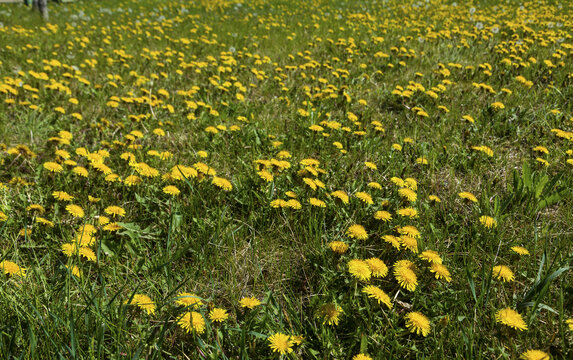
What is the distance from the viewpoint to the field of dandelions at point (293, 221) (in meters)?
1.49

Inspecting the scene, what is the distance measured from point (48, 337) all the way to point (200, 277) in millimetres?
685

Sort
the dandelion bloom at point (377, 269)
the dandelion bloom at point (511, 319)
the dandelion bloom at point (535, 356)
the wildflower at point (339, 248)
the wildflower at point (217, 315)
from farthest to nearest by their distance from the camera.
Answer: the wildflower at point (339, 248) → the dandelion bloom at point (377, 269) → the wildflower at point (217, 315) → the dandelion bloom at point (511, 319) → the dandelion bloom at point (535, 356)

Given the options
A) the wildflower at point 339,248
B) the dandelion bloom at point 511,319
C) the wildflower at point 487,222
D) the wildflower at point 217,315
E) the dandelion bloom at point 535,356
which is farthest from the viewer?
the wildflower at point 487,222

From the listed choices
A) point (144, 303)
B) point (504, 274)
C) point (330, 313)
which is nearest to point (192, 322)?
point (144, 303)

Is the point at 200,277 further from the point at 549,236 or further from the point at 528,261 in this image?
the point at 549,236

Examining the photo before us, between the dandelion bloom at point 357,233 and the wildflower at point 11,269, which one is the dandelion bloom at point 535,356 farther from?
the wildflower at point 11,269

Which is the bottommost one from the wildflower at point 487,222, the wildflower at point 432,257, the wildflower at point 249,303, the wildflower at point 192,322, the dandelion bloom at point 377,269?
the wildflower at point 249,303

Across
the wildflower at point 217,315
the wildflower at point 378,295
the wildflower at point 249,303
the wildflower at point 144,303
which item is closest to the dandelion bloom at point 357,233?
the wildflower at point 378,295

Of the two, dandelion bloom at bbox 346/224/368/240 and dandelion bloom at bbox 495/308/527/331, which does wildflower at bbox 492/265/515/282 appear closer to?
dandelion bloom at bbox 495/308/527/331

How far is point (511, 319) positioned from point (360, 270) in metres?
0.61

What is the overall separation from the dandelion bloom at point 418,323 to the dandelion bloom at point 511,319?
0.27 meters

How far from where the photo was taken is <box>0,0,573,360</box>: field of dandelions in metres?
1.49

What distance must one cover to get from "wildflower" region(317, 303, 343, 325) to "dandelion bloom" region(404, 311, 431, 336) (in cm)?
29

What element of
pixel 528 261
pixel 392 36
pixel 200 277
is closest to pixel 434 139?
pixel 528 261
